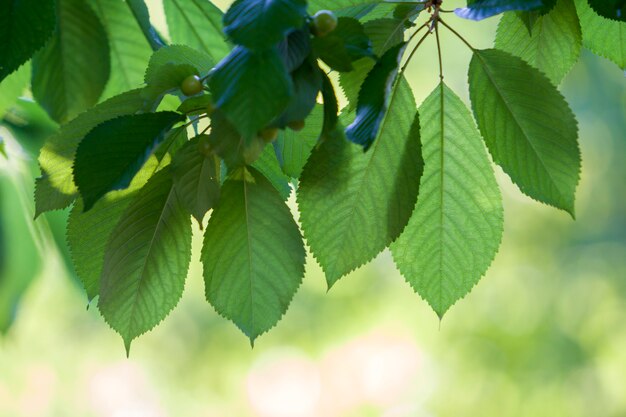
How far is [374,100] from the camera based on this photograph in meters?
0.41

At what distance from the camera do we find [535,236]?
157 inches

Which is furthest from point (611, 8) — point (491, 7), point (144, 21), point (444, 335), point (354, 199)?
point (444, 335)

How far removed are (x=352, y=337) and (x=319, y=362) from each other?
0.66 ft

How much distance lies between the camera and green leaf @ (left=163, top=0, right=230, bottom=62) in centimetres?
75

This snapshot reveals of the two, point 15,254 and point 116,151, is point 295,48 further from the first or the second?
point 15,254

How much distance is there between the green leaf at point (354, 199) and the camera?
1.51 feet

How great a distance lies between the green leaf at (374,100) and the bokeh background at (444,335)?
3.23 metres

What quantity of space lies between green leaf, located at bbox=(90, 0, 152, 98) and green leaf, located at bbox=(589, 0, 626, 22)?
0.42m

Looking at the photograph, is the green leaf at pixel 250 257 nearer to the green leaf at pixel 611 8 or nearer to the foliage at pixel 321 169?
the foliage at pixel 321 169

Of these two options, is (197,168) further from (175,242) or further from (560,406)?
(560,406)

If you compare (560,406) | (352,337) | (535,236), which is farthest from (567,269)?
(352,337)

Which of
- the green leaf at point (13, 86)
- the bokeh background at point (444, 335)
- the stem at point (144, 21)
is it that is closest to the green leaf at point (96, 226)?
the stem at point (144, 21)

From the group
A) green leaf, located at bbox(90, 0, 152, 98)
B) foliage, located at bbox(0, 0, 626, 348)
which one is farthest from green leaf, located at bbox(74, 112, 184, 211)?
green leaf, located at bbox(90, 0, 152, 98)

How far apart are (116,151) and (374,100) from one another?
0.41ft
